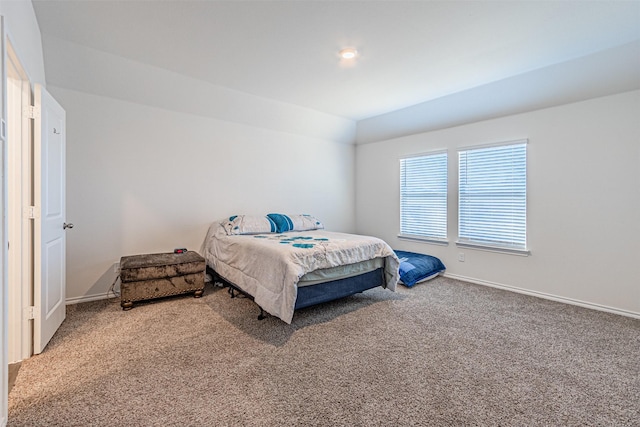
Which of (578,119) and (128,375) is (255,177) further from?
(578,119)

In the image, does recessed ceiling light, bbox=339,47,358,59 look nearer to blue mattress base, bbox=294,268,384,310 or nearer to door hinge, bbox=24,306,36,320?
blue mattress base, bbox=294,268,384,310

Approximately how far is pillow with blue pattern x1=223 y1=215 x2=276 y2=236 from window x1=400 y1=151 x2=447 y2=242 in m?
2.36

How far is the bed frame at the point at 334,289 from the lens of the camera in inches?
108

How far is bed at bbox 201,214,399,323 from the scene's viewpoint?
258 centimetres

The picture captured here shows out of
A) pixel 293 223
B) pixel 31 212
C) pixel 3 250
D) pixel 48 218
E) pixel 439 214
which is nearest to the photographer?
pixel 3 250

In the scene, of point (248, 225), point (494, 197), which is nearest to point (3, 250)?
point (248, 225)

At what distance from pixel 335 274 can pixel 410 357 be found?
3.48ft

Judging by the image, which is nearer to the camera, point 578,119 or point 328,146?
point 578,119

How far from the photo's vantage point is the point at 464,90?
383cm

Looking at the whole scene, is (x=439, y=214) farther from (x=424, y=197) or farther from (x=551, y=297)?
(x=551, y=297)

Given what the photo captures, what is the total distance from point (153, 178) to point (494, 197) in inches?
178

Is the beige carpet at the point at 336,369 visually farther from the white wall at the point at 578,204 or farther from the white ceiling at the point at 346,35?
the white ceiling at the point at 346,35

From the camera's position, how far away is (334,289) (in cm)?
298

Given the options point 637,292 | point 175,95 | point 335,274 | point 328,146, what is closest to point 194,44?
point 175,95
